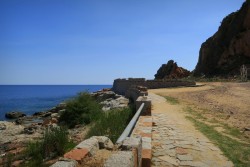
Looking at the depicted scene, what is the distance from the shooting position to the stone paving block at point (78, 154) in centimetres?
406

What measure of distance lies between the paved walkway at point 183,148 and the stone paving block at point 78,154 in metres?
1.66

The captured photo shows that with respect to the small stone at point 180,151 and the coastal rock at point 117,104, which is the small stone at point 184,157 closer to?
the small stone at point 180,151

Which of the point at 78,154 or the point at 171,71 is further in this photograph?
the point at 171,71

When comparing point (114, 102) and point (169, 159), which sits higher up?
point (114, 102)

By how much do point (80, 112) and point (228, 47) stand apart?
40.4 meters

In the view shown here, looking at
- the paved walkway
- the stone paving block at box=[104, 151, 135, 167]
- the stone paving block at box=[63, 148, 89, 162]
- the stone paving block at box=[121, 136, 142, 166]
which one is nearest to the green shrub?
the paved walkway

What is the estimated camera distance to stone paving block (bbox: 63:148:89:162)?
4061mm

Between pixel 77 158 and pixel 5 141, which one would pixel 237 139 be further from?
pixel 5 141

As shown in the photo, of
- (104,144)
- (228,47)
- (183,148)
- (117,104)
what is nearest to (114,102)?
(117,104)

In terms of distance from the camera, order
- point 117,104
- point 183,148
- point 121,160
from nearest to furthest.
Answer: point 121,160, point 183,148, point 117,104

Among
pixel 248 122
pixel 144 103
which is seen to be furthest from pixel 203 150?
pixel 144 103

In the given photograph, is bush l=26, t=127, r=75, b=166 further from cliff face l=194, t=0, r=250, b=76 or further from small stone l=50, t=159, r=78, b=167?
cliff face l=194, t=0, r=250, b=76

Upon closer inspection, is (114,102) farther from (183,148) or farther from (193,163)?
(193,163)

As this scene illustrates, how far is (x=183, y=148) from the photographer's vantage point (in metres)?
6.16
